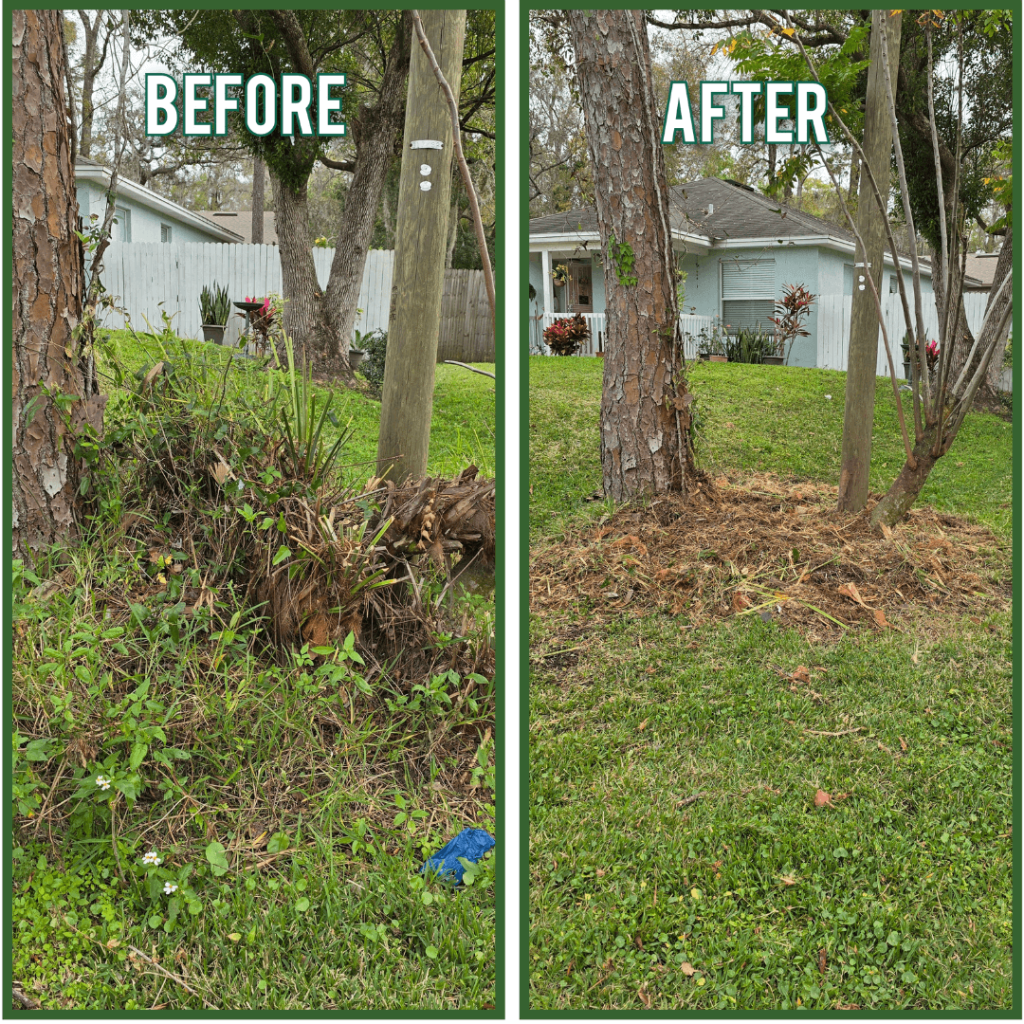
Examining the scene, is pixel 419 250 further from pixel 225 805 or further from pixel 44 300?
pixel 225 805

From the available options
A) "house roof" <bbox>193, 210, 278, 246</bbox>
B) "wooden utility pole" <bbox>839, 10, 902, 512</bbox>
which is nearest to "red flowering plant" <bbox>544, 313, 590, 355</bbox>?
"wooden utility pole" <bbox>839, 10, 902, 512</bbox>

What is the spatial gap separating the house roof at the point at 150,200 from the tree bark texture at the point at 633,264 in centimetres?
826

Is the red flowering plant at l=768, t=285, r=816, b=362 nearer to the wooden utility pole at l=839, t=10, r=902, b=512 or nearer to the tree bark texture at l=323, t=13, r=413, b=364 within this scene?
the tree bark texture at l=323, t=13, r=413, b=364

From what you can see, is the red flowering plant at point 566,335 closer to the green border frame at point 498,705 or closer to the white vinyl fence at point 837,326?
the white vinyl fence at point 837,326

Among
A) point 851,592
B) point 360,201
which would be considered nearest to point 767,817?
point 851,592

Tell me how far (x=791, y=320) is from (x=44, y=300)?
1195 centimetres

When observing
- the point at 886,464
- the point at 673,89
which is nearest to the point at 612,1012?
the point at 673,89

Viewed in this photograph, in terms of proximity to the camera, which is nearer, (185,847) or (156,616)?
(185,847)

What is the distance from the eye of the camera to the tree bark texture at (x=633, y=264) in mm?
3459

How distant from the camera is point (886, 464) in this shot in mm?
6000

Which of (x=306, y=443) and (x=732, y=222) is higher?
(x=732, y=222)

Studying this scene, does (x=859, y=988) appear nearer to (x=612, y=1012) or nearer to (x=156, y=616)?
(x=612, y=1012)

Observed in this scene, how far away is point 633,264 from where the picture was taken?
12.6 ft

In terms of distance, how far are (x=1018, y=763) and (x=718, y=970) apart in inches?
29.8
